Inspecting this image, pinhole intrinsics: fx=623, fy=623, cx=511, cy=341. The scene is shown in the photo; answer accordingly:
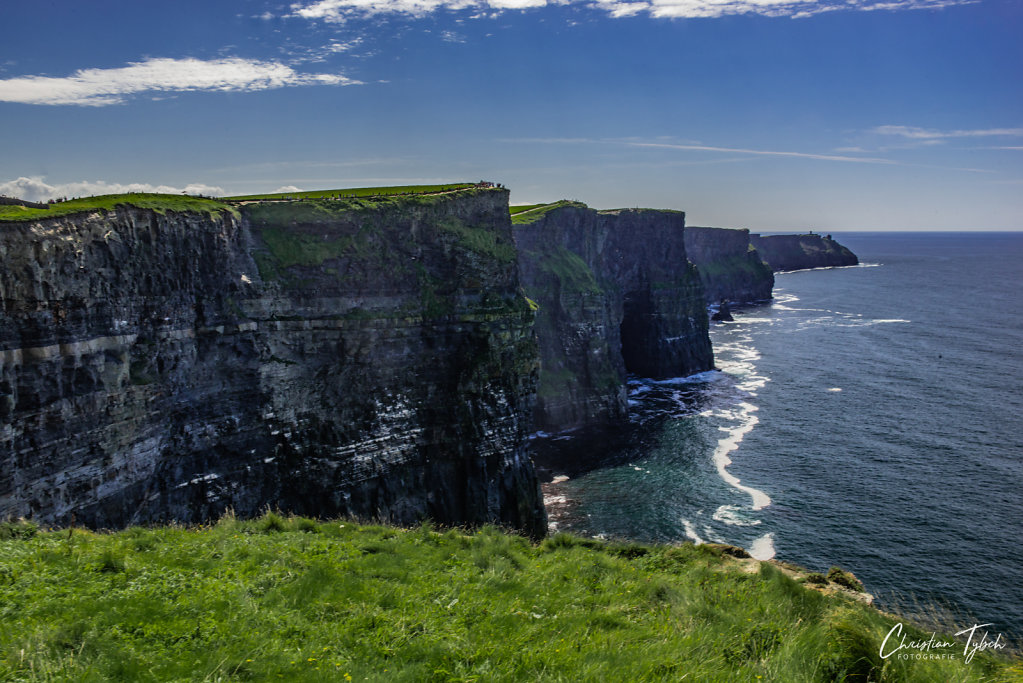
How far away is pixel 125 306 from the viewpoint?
29.1 meters

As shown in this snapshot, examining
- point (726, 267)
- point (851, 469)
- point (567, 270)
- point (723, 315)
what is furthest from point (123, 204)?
point (726, 267)

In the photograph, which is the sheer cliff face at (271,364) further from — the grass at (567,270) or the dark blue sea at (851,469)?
the grass at (567,270)

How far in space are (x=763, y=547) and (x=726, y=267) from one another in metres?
145

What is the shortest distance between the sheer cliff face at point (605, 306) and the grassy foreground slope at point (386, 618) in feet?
181

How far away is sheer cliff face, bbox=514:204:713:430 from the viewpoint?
74.9 meters

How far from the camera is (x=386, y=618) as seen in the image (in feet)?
41.3

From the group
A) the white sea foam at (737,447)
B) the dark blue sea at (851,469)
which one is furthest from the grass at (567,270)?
the white sea foam at (737,447)

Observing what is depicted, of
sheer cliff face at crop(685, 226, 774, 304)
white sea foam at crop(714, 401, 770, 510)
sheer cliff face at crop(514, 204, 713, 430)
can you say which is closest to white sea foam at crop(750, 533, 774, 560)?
white sea foam at crop(714, 401, 770, 510)

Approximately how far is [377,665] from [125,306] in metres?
25.2

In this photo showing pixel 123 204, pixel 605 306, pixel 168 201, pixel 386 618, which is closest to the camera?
pixel 386 618

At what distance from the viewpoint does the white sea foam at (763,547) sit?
4134 cm

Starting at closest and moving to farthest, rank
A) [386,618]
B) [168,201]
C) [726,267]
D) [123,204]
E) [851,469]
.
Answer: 1. [386,618]
2. [123,204]
3. [168,201]
4. [851,469]
5. [726,267]

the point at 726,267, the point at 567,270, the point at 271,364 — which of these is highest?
the point at 726,267

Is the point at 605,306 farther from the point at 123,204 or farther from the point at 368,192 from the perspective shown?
the point at 123,204
